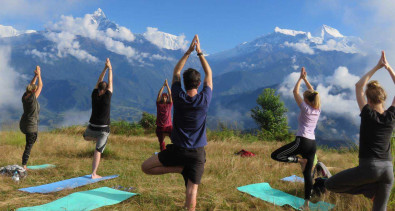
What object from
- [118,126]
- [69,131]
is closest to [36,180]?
[69,131]

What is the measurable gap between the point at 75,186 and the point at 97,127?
1.23 metres

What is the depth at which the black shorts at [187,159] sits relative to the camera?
370 centimetres

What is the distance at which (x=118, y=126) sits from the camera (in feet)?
61.9

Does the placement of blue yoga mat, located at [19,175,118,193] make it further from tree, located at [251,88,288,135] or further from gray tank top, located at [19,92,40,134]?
tree, located at [251,88,288,135]

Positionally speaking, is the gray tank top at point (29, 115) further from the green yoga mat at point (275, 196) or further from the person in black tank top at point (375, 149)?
Answer: the person in black tank top at point (375, 149)

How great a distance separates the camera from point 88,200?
4500 mm

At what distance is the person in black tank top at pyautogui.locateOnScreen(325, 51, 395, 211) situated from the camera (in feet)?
10.6

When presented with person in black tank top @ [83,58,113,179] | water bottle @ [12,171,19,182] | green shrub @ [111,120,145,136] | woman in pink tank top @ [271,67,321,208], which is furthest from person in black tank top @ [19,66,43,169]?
green shrub @ [111,120,145,136]

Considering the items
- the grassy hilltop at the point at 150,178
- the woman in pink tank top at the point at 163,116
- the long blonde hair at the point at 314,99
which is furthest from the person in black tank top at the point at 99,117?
the long blonde hair at the point at 314,99

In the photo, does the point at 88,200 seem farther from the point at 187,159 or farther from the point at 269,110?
the point at 269,110

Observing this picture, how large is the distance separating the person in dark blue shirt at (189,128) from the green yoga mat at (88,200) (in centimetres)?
124

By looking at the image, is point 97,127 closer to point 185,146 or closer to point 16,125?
point 185,146

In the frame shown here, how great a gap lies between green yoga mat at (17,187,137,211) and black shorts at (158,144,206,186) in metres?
1.30

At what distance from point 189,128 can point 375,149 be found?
83.3 inches
